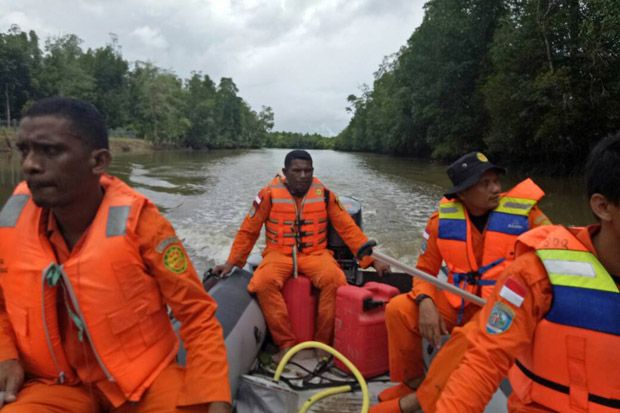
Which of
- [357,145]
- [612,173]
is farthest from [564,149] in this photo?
[357,145]

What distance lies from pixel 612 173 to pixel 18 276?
1.63 metres

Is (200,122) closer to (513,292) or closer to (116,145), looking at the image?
(116,145)

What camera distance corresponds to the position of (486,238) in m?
2.28

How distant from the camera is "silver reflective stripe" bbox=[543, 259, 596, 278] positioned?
3.83ft

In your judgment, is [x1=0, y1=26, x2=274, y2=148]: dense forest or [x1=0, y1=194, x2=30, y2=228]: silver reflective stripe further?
[x1=0, y1=26, x2=274, y2=148]: dense forest

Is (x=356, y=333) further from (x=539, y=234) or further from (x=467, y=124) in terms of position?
(x=467, y=124)

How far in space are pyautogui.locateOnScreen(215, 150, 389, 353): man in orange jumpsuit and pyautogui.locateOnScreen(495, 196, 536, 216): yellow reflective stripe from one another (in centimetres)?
111

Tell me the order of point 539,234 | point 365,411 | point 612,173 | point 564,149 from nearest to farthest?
point 612,173, point 539,234, point 365,411, point 564,149

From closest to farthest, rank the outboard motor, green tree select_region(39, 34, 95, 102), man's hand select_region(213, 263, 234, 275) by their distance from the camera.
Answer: man's hand select_region(213, 263, 234, 275)
the outboard motor
green tree select_region(39, 34, 95, 102)

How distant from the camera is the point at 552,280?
117 cm

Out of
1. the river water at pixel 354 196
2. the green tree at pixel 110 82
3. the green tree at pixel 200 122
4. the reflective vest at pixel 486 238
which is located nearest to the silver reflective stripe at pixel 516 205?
the reflective vest at pixel 486 238

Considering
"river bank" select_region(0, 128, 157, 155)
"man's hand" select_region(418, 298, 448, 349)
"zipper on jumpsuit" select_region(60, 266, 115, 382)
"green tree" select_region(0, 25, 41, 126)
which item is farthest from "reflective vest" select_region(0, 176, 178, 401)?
"green tree" select_region(0, 25, 41, 126)

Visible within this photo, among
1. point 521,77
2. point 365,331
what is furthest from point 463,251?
point 521,77

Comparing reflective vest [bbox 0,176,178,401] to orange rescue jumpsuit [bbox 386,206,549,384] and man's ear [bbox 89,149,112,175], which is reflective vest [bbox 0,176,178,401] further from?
orange rescue jumpsuit [bbox 386,206,549,384]
